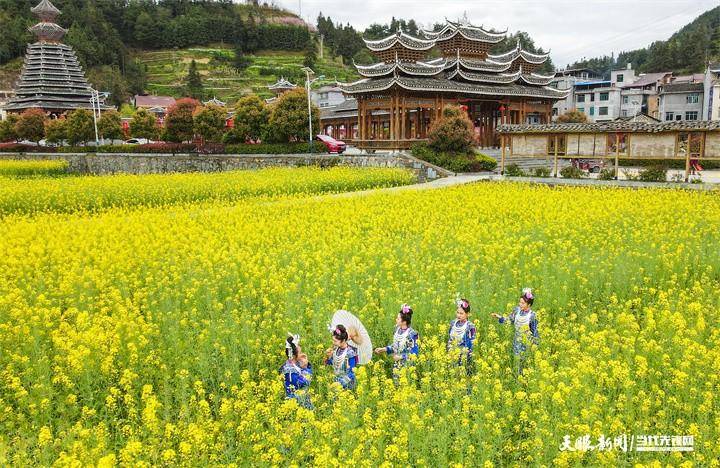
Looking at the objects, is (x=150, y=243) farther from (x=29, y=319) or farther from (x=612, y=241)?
(x=612, y=241)

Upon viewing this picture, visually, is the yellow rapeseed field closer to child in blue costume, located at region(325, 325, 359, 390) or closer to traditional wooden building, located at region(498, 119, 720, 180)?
child in blue costume, located at region(325, 325, 359, 390)

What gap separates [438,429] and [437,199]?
48.8ft

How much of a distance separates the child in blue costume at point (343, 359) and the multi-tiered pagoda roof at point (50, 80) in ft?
226

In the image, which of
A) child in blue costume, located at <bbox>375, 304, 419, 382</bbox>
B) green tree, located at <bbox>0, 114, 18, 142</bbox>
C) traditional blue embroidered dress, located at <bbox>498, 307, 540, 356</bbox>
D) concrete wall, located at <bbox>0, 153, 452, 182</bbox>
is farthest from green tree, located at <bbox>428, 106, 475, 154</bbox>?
green tree, located at <bbox>0, 114, 18, 142</bbox>

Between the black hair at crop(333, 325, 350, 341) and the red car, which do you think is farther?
the red car

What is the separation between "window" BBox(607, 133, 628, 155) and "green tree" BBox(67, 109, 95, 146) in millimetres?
44890

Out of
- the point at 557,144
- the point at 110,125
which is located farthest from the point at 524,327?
the point at 110,125

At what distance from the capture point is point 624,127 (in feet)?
79.0

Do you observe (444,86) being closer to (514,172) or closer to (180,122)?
(514,172)

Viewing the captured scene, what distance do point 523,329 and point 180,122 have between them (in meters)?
43.4

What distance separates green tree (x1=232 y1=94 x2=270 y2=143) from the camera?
134 ft

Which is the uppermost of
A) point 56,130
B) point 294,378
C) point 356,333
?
point 56,130

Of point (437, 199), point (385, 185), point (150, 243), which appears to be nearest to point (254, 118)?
point (385, 185)

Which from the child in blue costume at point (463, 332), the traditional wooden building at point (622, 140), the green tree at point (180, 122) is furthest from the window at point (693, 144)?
the green tree at point (180, 122)
